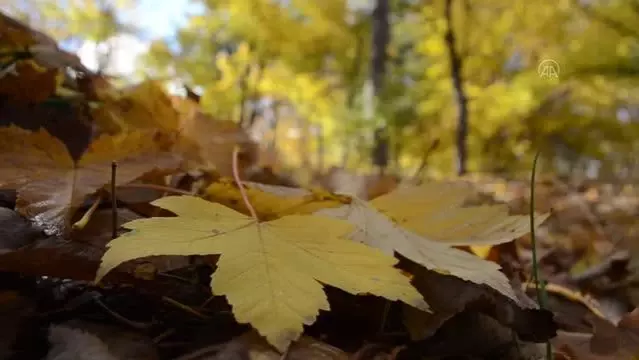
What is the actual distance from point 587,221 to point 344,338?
1.34 meters

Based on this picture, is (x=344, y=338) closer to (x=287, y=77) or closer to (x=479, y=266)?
(x=479, y=266)

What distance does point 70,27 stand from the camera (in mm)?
7484

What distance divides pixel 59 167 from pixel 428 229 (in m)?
0.27

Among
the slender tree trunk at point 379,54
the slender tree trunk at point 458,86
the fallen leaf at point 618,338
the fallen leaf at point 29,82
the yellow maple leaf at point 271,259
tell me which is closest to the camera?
the yellow maple leaf at point 271,259

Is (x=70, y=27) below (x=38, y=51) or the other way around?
the other way around

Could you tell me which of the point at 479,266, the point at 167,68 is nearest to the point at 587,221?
the point at 479,266

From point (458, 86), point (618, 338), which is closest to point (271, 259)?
point (618, 338)

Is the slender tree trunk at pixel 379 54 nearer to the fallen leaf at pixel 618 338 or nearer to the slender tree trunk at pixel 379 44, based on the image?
the slender tree trunk at pixel 379 44

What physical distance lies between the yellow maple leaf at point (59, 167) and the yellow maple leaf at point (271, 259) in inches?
3.3

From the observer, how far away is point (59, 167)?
0.42m

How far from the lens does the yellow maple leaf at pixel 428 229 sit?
0.35 m

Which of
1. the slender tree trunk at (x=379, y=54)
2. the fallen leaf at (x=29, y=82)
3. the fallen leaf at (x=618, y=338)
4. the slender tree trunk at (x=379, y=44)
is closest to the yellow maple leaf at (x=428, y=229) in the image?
the fallen leaf at (x=618, y=338)

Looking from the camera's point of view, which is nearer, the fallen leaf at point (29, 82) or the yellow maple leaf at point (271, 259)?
the yellow maple leaf at point (271, 259)

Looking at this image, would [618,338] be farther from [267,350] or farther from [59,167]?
[59,167]
